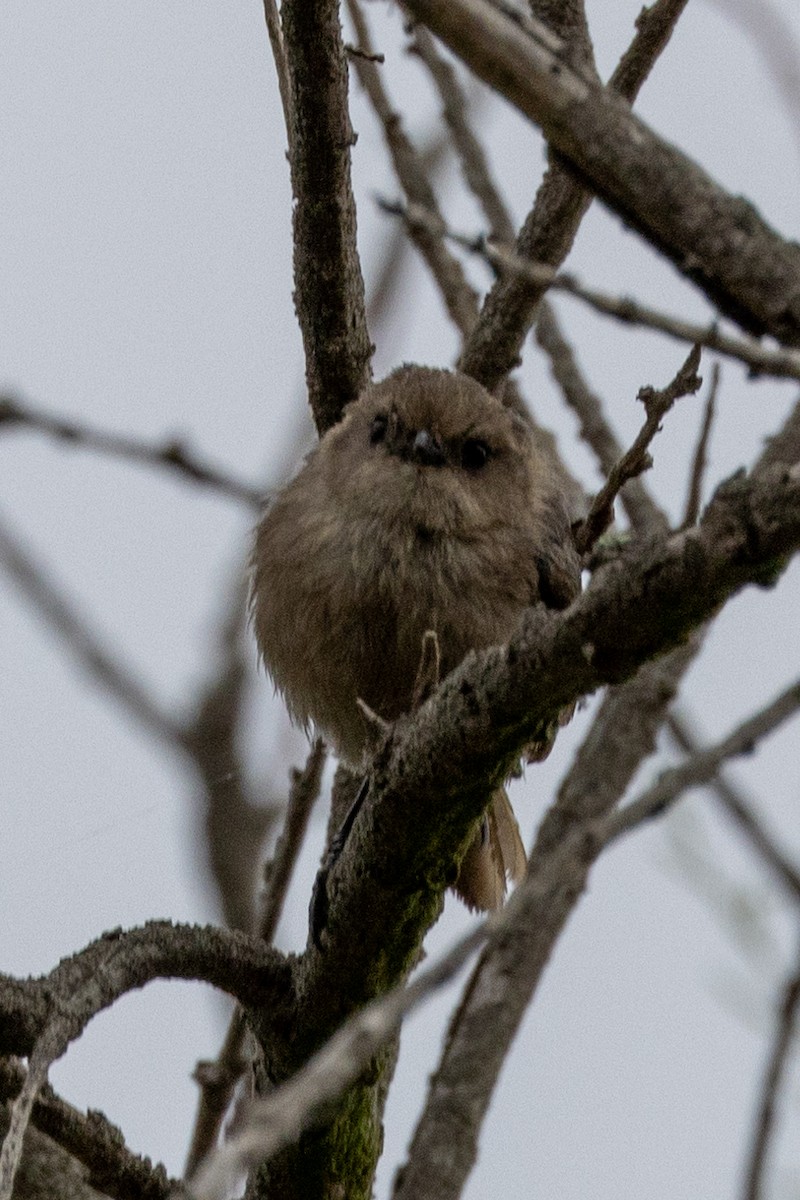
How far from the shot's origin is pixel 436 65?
6133 mm

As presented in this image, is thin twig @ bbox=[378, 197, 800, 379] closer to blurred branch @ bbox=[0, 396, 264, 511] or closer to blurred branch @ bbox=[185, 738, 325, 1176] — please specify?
blurred branch @ bbox=[0, 396, 264, 511]

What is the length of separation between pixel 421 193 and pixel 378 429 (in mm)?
1289

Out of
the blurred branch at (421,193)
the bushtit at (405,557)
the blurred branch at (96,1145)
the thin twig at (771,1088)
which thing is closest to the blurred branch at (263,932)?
the bushtit at (405,557)

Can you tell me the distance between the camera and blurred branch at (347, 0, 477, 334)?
19.6 ft

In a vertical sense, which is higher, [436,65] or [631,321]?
[436,65]

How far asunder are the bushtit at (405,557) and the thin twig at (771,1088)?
8.07ft

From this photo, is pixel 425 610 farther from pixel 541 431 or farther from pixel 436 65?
pixel 436 65

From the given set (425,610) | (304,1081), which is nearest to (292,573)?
(425,610)

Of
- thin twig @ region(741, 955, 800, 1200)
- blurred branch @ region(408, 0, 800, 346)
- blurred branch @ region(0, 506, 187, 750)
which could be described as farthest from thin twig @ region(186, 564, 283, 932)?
Result: thin twig @ region(741, 955, 800, 1200)

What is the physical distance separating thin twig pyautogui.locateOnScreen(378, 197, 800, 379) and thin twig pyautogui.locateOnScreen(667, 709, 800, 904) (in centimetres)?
83

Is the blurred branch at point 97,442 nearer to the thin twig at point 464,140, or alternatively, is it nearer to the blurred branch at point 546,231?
the blurred branch at point 546,231

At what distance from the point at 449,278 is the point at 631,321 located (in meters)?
4.25

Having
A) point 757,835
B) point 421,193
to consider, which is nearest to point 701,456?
point 757,835

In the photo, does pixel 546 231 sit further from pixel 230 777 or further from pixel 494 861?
pixel 230 777
